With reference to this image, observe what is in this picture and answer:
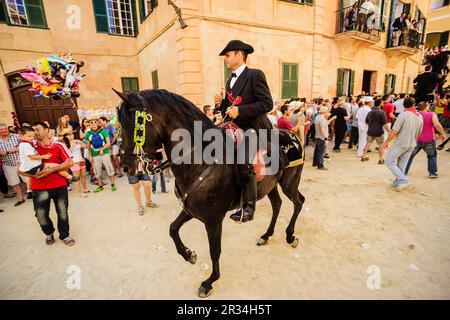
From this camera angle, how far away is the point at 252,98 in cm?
262

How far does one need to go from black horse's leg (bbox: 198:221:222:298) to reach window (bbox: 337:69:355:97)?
13774 mm

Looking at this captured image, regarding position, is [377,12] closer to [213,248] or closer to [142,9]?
[142,9]

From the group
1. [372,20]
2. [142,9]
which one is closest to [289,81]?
[372,20]

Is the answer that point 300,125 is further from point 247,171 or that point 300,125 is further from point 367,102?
point 247,171

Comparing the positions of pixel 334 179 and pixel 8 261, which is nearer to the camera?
pixel 8 261

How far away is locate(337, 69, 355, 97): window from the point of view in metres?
13.4

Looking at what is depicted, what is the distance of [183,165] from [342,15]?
1431cm

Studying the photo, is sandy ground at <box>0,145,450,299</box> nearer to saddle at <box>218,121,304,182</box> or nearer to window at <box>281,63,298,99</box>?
saddle at <box>218,121,304,182</box>

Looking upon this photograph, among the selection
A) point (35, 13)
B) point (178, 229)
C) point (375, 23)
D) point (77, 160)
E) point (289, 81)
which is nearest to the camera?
point (178, 229)

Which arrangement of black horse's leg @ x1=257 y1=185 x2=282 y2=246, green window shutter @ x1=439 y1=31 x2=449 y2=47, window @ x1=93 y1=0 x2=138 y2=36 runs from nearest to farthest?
black horse's leg @ x1=257 y1=185 x2=282 y2=246 < window @ x1=93 y1=0 x2=138 y2=36 < green window shutter @ x1=439 y1=31 x2=449 y2=47

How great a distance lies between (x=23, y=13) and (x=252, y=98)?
14.3m

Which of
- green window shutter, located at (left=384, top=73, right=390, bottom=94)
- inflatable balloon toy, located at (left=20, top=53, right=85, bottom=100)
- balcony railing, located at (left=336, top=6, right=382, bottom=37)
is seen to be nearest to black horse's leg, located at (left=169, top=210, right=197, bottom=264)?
inflatable balloon toy, located at (left=20, top=53, right=85, bottom=100)

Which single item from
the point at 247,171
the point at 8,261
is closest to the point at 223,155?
the point at 247,171

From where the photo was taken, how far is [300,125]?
723 centimetres
